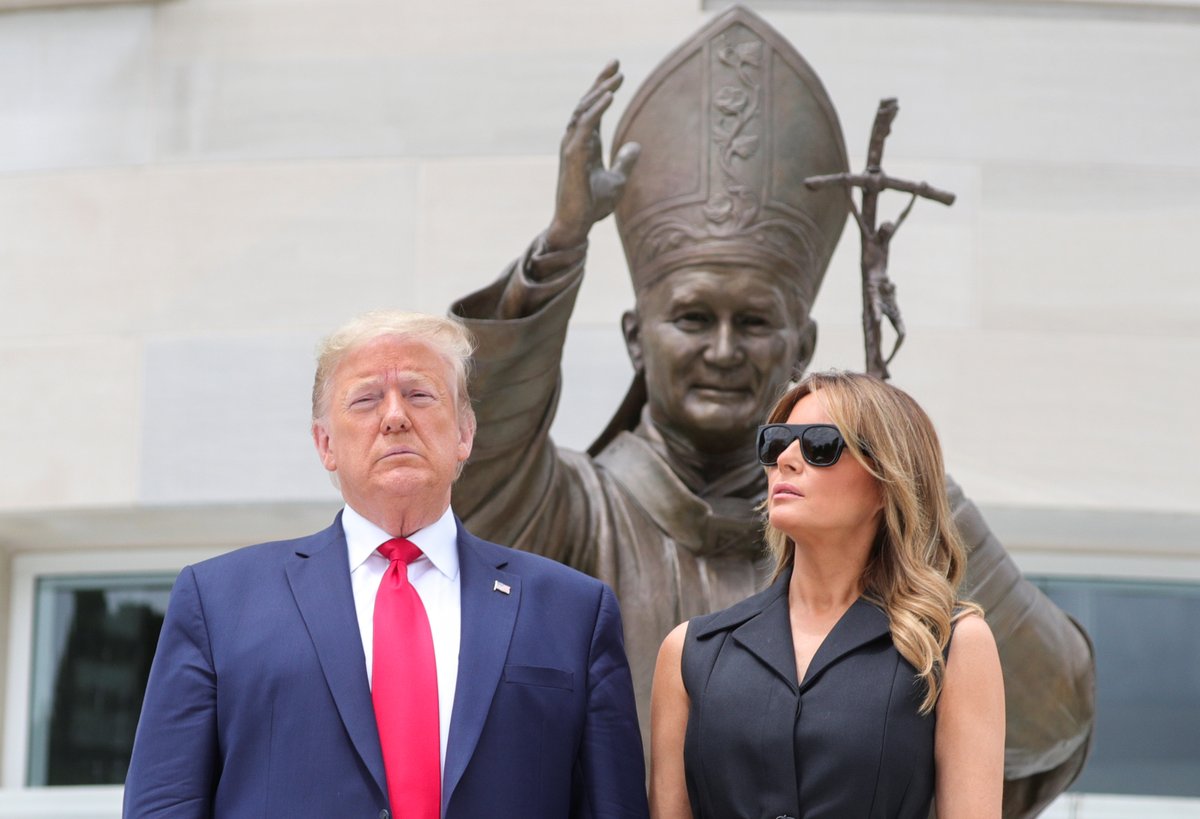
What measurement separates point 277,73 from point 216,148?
0.38 m

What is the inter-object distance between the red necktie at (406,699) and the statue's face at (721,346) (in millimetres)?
2053

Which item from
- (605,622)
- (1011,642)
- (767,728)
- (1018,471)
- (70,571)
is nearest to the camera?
(767,728)

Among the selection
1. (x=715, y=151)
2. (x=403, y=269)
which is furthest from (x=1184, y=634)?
(x=715, y=151)

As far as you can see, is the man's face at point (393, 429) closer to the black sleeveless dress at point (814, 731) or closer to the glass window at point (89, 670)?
the black sleeveless dress at point (814, 731)

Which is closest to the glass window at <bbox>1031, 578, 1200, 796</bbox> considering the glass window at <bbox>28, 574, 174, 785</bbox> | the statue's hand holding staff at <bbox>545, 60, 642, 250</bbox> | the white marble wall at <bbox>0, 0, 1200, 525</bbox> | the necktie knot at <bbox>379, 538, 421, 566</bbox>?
the white marble wall at <bbox>0, 0, 1200, 525</bbox>

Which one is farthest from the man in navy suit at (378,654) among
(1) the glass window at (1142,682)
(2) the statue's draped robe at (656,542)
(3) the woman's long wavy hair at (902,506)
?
(1) the glass window at (1142,682)

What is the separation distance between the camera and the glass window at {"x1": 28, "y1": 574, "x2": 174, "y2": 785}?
799cm

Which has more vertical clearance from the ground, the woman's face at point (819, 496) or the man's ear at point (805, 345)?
the man's ear at point (805, 345)

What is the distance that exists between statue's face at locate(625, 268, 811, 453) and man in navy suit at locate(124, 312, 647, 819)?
1866mm

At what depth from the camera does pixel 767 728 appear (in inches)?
101

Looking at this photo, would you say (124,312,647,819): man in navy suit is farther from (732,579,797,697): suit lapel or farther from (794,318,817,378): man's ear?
(794,318,817,378): man's ear

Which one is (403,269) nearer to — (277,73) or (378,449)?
(277,73)

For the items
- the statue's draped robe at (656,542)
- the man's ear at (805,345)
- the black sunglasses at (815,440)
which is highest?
the man's ear at (805,345)

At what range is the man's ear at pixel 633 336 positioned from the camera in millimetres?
4828
